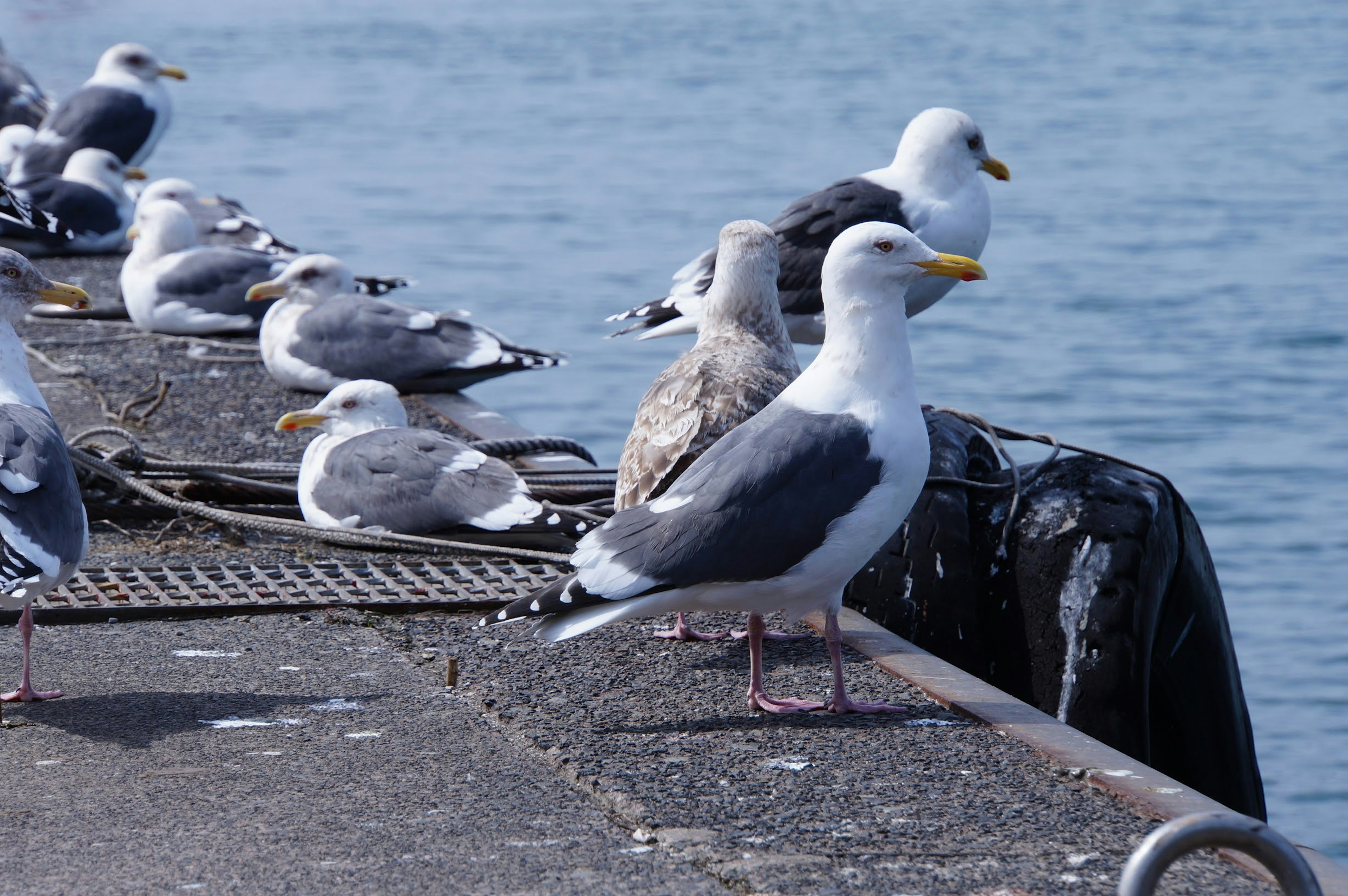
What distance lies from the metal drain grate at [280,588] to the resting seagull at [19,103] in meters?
13.8

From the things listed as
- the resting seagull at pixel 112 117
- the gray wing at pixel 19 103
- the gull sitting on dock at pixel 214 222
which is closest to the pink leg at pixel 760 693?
the gull sitting on dock at pixel 214 222

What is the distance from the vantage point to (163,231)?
33.3ft

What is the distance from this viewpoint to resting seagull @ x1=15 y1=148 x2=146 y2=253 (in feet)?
41.3

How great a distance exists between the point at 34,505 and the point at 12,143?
1312cm

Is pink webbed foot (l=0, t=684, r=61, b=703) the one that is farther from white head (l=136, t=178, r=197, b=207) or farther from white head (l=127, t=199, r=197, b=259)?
white head (l=136, t=178, r=197, b=207)

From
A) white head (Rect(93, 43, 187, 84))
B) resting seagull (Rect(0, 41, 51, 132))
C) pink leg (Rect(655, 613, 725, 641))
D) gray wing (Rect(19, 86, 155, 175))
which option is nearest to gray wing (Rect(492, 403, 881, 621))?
pink leg (Rect(655, 613, 725, 641))

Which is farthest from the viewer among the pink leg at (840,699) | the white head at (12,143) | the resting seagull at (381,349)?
the white head at (12,143)

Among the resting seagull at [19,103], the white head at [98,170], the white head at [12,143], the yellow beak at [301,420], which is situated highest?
the resting seagull at [19,103]

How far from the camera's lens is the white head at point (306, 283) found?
8.84 m

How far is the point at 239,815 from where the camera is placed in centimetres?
346

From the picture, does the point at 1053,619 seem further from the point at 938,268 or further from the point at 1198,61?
the point at 1198,61

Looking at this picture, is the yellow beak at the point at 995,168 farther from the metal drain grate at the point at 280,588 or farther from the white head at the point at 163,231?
the white head at the point at 163,231

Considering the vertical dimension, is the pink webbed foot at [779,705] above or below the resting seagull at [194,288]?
below

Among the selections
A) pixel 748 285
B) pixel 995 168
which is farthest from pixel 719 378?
pixel 995 168
